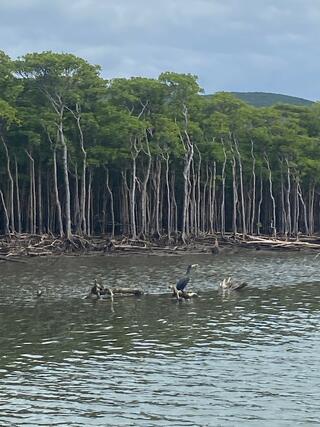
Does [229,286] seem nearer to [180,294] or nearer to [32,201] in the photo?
[180,294]

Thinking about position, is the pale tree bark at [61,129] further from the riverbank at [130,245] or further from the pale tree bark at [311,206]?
the pale tree bark at [311,206]

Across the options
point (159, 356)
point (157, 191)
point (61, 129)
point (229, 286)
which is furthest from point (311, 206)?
point (159, 356)

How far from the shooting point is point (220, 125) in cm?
7362

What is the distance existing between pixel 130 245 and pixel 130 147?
9.59 m

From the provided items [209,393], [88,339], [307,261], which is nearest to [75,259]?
[307,261]

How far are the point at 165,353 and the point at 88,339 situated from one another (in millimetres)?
3171

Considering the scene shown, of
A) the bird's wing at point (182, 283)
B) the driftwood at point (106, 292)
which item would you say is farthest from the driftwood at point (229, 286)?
the driftwood at point (106, 292)

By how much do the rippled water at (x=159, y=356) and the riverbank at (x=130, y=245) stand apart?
16230mm

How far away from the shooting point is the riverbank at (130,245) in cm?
5772

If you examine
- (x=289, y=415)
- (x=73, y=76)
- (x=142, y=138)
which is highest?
(x=73, y=76)

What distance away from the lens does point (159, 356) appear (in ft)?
75.8

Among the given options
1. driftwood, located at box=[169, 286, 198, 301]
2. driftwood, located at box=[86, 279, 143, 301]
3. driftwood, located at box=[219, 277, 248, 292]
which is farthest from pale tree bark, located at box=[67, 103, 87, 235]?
driftwood, located at box=[169, 286, 198, 301]

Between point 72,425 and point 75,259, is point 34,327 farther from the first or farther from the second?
point 75,259

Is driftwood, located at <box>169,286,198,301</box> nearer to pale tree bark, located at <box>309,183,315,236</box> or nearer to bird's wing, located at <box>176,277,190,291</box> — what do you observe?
bird's wing, located at <box>176,277,190,291</box>
